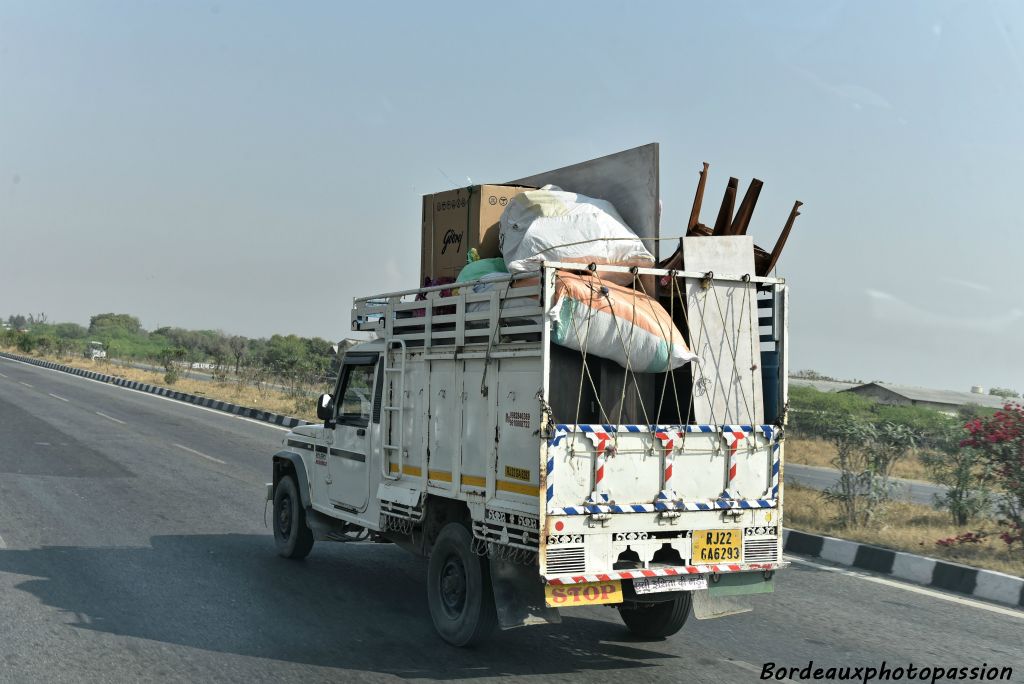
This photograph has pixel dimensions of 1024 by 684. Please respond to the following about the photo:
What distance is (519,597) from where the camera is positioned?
5.44 metres

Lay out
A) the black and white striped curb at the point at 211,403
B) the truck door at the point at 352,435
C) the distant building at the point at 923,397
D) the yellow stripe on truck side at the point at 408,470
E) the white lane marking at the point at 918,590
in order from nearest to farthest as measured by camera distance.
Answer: the yellow stripe on truck side at the point at 408,470 → the truck door at the point at 352,435 → the white lane marking at the point at 918,590 → the black and white striped curb at the point at 211,403 → the distant building at the point at 923,397

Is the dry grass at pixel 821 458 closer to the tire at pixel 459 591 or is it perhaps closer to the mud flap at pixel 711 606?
the mud flap at pixel 711 606

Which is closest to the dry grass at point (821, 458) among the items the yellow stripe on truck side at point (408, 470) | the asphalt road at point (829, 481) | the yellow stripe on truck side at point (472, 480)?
the asphalt road at point (829, 481)

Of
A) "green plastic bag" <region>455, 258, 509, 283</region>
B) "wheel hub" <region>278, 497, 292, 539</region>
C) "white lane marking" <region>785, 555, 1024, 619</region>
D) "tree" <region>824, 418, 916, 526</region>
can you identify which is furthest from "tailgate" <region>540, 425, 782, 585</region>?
"tree" <region>824, 418, 916, 526</region>

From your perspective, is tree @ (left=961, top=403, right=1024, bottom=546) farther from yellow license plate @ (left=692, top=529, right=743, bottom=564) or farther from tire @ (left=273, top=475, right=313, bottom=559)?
tire @ (left=273, top=475, right=313, bottom=559)

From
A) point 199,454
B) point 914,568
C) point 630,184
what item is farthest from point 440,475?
point 199,454

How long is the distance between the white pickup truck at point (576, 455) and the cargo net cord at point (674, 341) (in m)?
0.01

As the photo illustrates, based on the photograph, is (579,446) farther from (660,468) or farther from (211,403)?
(211,403)

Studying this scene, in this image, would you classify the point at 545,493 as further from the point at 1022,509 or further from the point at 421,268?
the point at 1022,509

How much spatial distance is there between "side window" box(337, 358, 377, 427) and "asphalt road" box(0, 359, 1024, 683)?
1359mm

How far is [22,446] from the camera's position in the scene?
15.8 m

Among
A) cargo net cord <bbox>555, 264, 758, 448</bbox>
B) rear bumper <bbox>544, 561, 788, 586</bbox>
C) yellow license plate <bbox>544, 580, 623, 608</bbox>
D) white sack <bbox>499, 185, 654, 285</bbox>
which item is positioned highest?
white sack <bbox>499, 185, 654, 285</bbox>

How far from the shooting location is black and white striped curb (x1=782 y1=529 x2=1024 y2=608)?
8.09m

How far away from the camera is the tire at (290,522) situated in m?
8.36
